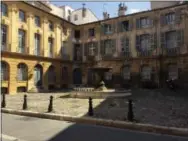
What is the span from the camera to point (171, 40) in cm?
2433

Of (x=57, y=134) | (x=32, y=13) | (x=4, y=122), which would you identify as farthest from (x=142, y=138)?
(x=32, y=13)

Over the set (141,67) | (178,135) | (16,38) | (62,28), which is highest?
(62,28)

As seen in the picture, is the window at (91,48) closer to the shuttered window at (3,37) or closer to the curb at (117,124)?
the shuttered window at (3,37)

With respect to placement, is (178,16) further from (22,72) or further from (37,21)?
(22,72)

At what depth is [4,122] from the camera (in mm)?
8219

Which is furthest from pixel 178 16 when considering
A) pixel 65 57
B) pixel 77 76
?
pixel 77 76

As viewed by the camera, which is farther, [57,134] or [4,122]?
[4,122]

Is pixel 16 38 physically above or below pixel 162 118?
above

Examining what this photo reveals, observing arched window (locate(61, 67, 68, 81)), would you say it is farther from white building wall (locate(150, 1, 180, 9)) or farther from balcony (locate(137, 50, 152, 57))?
white building wall (locate(150, 1, 180, 9))

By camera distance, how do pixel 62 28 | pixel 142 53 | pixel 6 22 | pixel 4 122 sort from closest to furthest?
1. pixel 4 122
2. pixel 6 22
3. pixel 142 53
4. pixel 62 28

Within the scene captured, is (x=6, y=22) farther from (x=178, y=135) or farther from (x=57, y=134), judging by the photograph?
(x=178, y=135)

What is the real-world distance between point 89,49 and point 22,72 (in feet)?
32.1

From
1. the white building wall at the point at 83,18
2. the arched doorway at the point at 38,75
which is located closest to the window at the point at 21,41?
the arched doorway at the point at 38,75

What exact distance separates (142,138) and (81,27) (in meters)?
26.3
